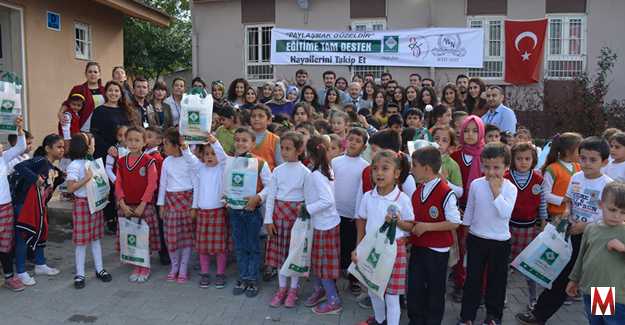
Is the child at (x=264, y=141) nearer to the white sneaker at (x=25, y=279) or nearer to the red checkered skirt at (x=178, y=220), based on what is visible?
the red checkered skirt at (x=178, y=220)

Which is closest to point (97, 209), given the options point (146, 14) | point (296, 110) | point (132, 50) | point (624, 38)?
point (296, 110)

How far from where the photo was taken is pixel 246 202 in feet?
14.1

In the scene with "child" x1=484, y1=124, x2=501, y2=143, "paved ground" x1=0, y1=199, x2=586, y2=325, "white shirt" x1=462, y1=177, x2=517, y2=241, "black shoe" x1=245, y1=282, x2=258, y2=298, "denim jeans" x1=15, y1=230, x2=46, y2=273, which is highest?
"child" x1=484, y1=124, x2=501, y2=143

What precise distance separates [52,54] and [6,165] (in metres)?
6.20

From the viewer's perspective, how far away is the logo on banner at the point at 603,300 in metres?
2.93

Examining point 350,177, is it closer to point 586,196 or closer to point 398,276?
point 398,276

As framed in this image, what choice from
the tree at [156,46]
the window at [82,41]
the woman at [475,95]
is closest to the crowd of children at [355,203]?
the woman at [475,95]

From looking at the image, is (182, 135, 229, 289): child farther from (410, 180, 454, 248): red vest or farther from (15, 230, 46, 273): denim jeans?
(410, 180, 454, 248): red vest

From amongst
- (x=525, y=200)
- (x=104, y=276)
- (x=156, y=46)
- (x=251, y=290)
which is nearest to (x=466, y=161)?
(x=525, y=200)

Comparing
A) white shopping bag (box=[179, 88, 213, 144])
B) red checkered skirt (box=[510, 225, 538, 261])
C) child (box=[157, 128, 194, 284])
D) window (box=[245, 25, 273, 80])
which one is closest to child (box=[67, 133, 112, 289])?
child (box=[157, 128, 194, 284])

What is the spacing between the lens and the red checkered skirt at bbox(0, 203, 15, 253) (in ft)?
14.4

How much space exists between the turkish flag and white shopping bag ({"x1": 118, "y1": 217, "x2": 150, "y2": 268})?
11.2 m

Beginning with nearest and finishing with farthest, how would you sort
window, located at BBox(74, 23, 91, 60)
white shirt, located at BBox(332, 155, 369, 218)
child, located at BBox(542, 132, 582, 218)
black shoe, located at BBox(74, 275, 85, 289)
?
1. child, located at BBox(542, 132, 582, 218)
2. white shirt, located at BBox(332, 155, 369, 218)
3. black shoe, located at BBox(74, 275, 85, 289)
4. window, located at BBox(74, 23, 91, 60)

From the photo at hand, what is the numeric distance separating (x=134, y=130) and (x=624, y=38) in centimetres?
1290
